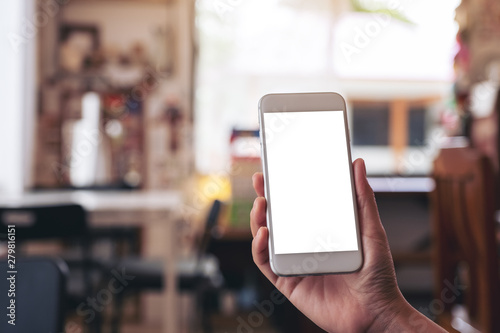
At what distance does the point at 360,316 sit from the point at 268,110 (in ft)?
0.89

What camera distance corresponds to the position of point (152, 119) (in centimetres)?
360

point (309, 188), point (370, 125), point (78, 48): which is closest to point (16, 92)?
point (78, 48)

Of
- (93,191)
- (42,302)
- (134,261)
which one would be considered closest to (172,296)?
(134,261)

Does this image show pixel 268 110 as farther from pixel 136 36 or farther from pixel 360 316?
pixel 136 36

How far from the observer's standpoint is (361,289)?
2.15ft

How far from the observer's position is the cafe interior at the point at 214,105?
3.17 metres

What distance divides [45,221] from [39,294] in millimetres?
1083

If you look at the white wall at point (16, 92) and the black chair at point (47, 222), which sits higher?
the white wall at point (16, 92)

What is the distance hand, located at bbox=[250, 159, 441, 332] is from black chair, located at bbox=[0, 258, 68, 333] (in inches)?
13.3

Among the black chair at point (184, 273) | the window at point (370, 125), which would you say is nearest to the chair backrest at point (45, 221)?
the black chair at point (184, 273)

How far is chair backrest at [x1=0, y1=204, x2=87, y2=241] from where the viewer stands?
1.80 metres

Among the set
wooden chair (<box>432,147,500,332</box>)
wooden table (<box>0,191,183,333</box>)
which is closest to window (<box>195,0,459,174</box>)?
wooden table (<box>0,191,183,333</box>)

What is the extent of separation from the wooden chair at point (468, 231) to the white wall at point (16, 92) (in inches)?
94.9

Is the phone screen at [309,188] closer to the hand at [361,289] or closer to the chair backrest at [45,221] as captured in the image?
the hand at [361,289]
